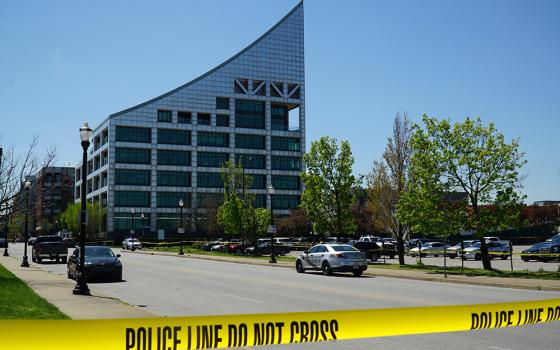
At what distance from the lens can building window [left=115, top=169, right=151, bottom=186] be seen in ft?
346

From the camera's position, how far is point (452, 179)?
29.3 m

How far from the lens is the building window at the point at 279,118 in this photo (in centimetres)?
11838

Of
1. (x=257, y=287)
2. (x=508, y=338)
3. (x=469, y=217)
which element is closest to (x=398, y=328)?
(x=508, y=338)

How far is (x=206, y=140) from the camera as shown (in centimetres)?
11156

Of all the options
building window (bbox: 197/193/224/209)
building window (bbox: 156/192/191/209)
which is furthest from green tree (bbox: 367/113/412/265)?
building window (bbox: 156/192/191/209)

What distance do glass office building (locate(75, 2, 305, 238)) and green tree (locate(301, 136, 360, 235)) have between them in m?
55.3

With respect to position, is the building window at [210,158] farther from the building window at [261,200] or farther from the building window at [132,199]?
the building window at [132,199]

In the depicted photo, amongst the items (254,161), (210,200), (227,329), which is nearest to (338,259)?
(227,329)

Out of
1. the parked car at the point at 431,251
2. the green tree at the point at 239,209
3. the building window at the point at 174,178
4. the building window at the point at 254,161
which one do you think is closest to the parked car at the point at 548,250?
the parked car at the point at 431,251

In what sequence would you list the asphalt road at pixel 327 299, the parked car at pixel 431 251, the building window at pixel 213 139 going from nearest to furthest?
→ 1. the asphalt road at pixel 327 299
2. the parked car at pixel 431 251
3. the building window at pixel 213 139

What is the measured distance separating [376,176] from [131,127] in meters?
76.0

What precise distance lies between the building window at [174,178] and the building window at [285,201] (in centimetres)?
1785

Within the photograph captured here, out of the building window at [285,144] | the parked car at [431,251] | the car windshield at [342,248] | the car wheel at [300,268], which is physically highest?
the building window at [285,144]

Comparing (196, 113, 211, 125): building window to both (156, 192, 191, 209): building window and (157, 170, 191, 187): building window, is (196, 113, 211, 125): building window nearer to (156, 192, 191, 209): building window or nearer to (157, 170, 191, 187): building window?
(157, 170, 191, 187): building window
